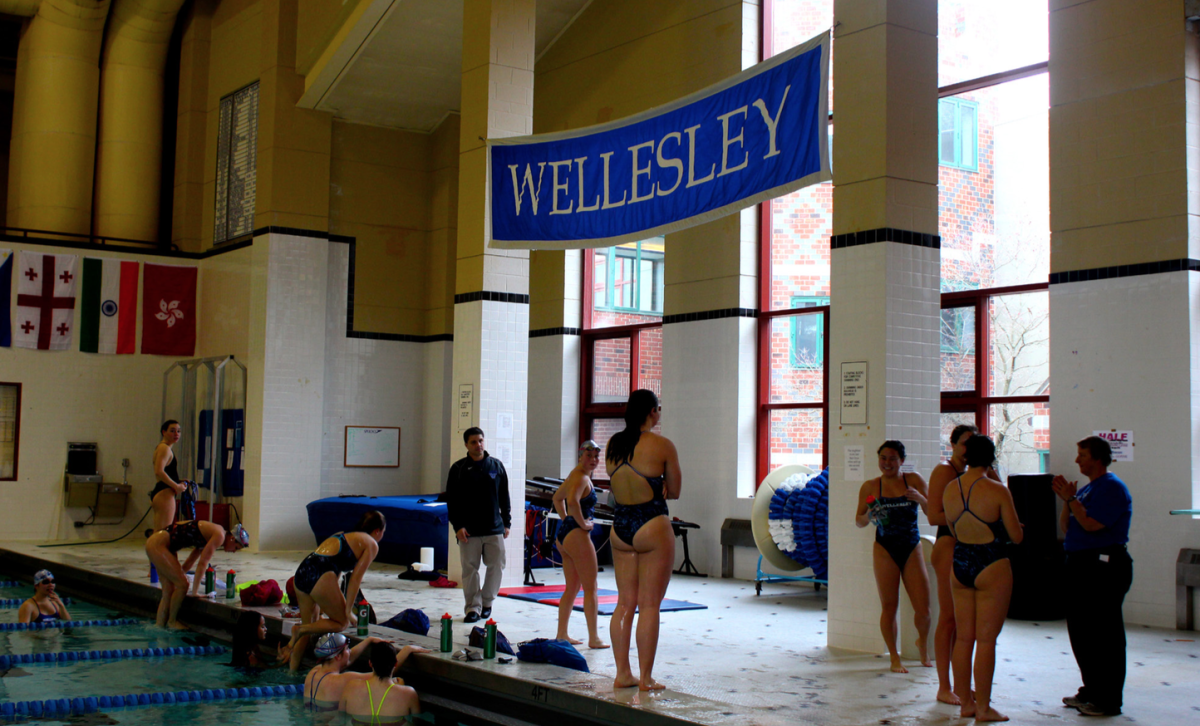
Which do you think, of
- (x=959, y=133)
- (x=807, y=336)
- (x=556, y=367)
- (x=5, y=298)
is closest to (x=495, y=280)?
(x=807, y=336)

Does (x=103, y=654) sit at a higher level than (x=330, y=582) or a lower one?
lower

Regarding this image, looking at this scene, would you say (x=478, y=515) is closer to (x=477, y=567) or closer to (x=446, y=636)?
(x=477, y=567)

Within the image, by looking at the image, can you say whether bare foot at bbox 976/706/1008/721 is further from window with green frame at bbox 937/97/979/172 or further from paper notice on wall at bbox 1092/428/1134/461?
window with green frame at bbox 937/97/979/172

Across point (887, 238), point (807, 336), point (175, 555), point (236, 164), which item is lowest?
point (175, 555)

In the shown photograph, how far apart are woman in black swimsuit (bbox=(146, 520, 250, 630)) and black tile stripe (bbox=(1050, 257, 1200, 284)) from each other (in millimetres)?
8603

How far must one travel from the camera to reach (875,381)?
27.6 feet

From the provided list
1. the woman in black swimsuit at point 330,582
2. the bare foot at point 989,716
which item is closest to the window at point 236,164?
the woman in black swimsuit at point 330,582

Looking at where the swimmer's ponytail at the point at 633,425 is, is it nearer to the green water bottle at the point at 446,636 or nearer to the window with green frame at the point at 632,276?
the green water bottle at the point at 446,636

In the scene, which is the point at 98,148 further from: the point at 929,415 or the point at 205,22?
the point at 929,415

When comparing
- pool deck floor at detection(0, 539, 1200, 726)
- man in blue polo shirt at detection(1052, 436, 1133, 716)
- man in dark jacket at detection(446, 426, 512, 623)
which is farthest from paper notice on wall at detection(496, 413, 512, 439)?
man in blue polo shirt at detection(1052, 436, 1133, 716)

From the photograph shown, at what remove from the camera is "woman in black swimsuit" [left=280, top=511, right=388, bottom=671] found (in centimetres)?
837

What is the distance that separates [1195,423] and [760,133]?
4.96m

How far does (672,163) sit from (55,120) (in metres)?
12.8

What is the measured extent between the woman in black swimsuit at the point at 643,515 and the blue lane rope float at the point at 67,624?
21.5 feet
